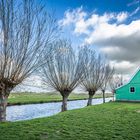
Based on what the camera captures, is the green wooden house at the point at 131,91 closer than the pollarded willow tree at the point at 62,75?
No

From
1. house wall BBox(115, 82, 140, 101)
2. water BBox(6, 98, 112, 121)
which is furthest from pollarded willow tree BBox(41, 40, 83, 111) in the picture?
house wall BBox(115, 82, 140, 101)

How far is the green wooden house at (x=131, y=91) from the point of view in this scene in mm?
37425

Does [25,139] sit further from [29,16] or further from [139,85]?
[139,85]

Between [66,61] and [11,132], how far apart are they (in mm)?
17054

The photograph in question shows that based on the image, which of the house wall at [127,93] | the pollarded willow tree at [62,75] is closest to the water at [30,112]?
the pollarded willow tree at [62,75]

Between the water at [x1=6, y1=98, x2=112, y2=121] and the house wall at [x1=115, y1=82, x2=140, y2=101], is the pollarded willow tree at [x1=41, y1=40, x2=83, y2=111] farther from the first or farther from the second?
the house wall at [x1=115, y1=82, x2=140, y2=101]

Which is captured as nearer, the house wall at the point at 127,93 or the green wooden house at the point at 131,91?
the house wall at the point at 127,93

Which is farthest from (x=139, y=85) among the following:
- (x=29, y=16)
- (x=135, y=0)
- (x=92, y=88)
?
(x=29, y=16)

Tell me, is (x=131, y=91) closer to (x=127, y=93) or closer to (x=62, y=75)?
(x=127, y=93)

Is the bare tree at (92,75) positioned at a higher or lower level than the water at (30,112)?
higher

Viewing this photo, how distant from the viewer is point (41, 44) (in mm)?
14453

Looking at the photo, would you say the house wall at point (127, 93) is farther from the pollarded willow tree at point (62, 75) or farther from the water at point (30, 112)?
the pollarded willow tree at point (62, 75)

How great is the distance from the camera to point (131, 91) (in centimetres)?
3816

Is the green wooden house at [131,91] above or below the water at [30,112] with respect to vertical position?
above
